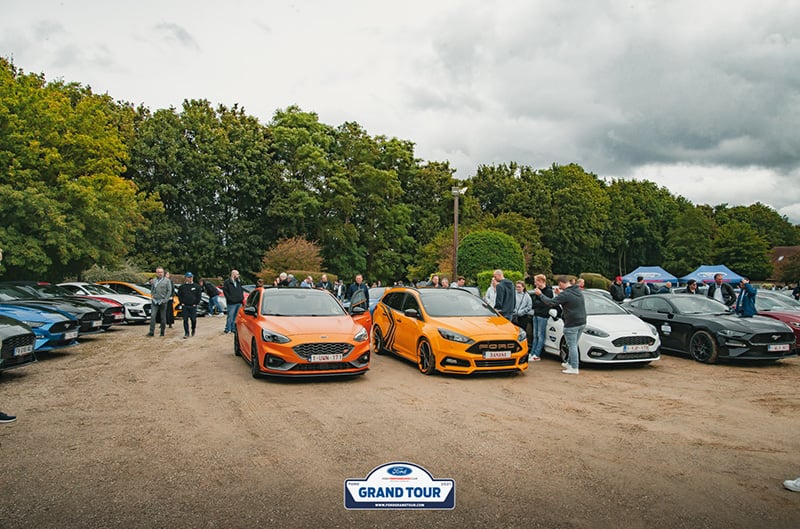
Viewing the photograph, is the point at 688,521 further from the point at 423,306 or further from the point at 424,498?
the point at 423,306

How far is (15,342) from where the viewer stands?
357 inches

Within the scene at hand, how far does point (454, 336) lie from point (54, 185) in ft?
68.9

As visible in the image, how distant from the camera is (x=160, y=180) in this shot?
45375 millimetres

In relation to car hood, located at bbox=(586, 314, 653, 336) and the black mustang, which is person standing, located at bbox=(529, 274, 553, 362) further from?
the black mustang

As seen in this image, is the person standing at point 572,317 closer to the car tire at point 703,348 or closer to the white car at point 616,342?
the white car at point 616,342

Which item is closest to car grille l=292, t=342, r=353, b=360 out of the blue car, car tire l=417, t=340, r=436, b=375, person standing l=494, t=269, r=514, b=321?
car tire l=417, t=340, r=436, b=375

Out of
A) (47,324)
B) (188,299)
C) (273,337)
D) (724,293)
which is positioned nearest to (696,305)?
(724,293)

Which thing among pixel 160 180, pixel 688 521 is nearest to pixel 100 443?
pixel 688 521

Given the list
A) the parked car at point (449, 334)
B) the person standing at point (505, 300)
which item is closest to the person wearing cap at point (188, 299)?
the parked car at point (449, 334)

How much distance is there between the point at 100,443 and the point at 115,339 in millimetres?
10820

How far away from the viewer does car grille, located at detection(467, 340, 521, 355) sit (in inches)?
394

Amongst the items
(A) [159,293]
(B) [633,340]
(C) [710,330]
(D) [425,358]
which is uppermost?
(A) [159,293]

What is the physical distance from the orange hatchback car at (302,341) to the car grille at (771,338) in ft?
25.5

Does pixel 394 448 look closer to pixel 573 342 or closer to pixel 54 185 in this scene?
pixel 573 342
